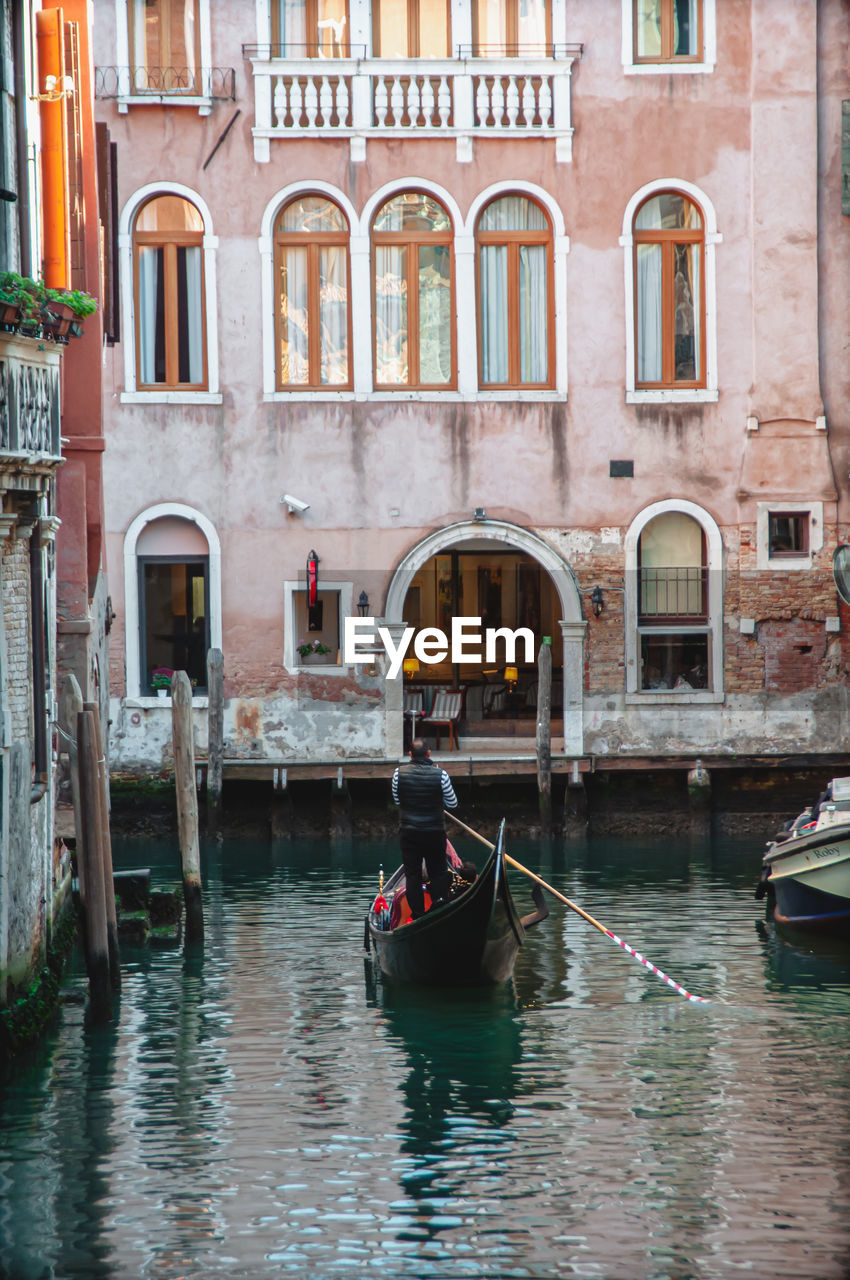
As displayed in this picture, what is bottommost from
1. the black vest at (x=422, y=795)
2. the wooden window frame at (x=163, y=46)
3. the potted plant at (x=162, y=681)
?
the black vest at (x=422, y=795)

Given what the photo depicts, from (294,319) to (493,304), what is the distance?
1947 millimetres

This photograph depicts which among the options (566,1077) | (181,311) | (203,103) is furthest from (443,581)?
(566,1077)

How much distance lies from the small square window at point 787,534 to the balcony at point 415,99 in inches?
160

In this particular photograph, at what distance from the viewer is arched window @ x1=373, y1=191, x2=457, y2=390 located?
1734 centimetres

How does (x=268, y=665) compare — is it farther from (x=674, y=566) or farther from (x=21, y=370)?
(x=21, y=370)

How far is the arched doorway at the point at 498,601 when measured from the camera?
17422 millimetres

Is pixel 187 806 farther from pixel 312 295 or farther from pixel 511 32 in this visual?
pixel 511 32

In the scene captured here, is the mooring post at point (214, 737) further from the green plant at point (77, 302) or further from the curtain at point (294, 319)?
the green plant at point (77, 302)

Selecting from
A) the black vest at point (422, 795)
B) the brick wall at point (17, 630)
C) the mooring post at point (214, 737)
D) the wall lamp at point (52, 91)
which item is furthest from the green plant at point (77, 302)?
the mooring post at point (214, 737)

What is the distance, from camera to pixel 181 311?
681 inches

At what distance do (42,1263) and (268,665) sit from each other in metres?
11.2

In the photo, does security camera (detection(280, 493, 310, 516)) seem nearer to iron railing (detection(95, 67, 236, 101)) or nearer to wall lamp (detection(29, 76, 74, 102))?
iron railing (detection(95, 67, 236, 101))

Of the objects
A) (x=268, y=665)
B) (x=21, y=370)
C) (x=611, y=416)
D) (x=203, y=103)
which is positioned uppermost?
(x=203, y=103)

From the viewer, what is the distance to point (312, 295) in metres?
17.4
